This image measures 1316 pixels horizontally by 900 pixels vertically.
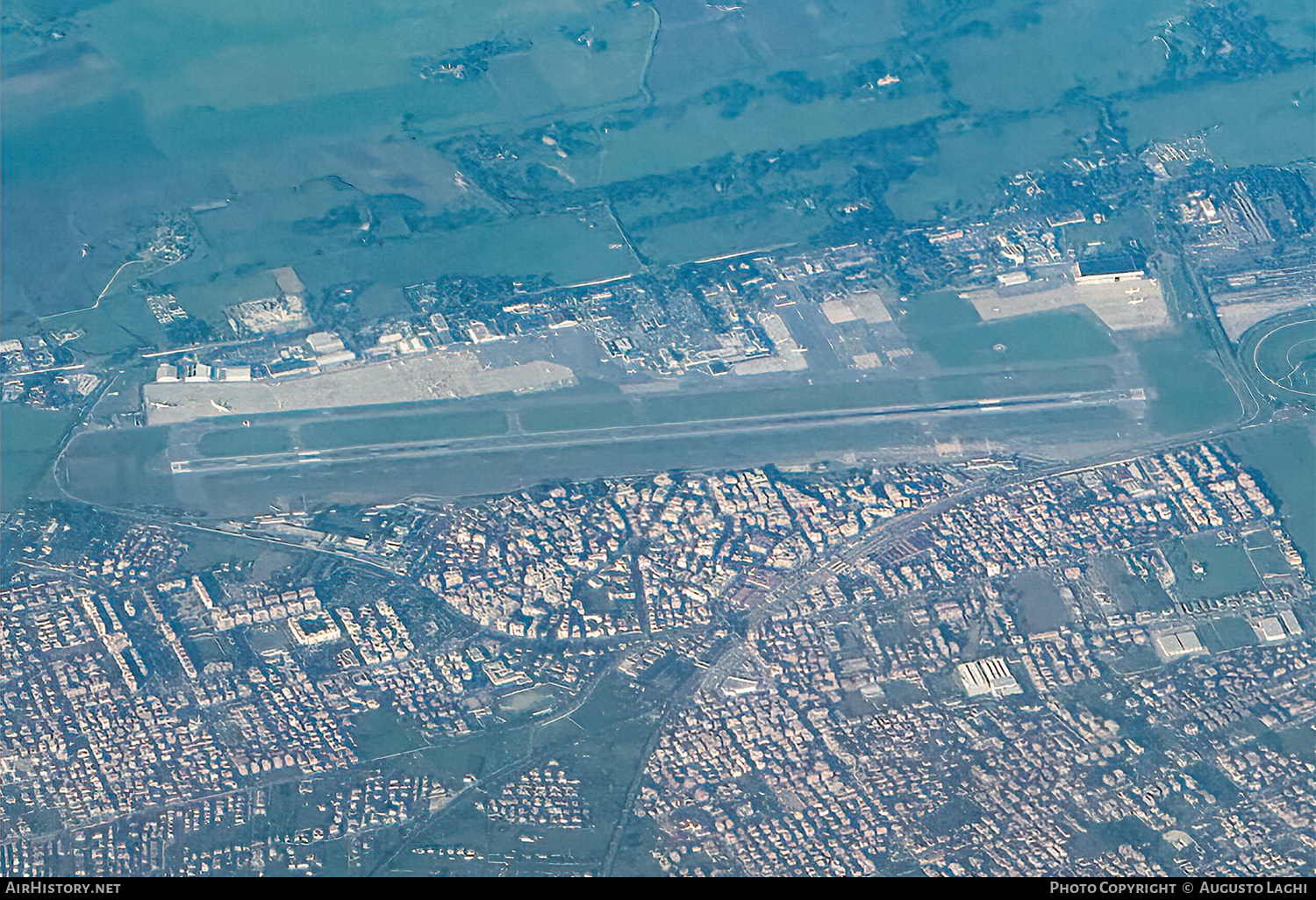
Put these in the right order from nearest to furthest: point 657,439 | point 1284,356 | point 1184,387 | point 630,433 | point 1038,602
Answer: point 1038,602 < point 657,439 < point 630,433 < point 1184,387 < point 1284,356

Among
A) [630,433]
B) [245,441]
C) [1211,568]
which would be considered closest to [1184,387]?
[1211,568]

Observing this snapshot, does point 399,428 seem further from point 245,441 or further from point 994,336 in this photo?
point 994,336

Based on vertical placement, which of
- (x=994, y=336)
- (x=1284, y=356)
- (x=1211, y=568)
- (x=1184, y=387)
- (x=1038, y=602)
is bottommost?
(x=1038, y=602)

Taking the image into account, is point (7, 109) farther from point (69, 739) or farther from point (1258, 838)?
point (1258, 838)

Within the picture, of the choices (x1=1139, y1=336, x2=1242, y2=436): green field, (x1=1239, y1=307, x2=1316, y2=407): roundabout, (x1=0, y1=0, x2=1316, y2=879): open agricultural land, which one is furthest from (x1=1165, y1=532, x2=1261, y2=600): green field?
(x1=1239, y1=307, x2=1316, y2=407): roundabout

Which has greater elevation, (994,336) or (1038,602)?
(994,336)

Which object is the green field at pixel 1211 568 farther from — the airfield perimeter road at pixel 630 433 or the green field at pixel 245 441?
the green field at pixel 245 441

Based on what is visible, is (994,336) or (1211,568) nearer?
(1211,568)

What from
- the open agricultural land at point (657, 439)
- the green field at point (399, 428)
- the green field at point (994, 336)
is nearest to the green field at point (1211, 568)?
the open agricultural land at point (657, 439)

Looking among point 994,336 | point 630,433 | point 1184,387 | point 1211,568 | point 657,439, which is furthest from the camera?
point 994,336
